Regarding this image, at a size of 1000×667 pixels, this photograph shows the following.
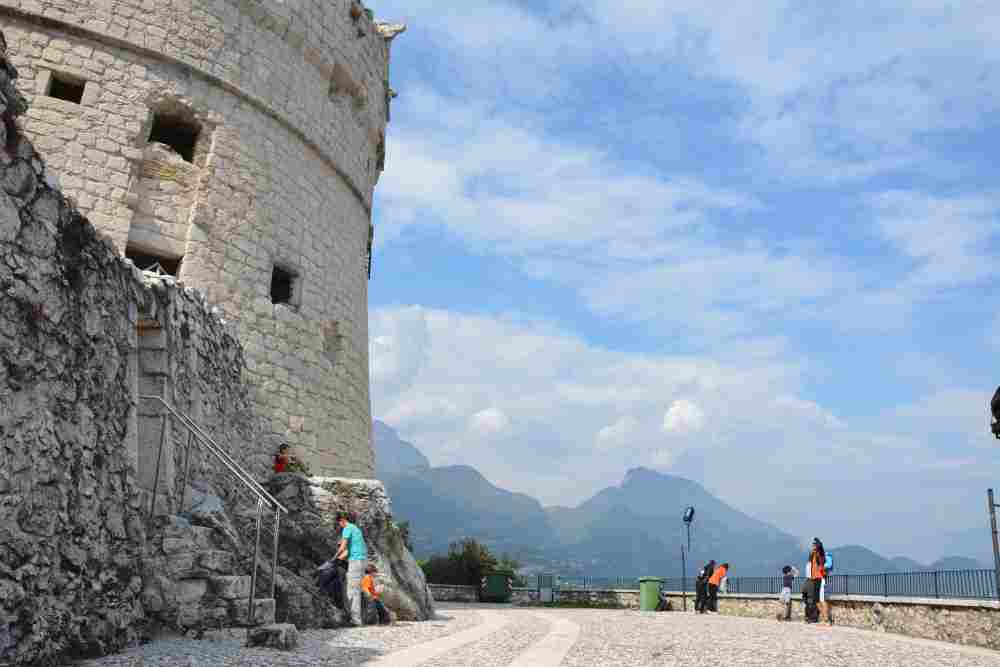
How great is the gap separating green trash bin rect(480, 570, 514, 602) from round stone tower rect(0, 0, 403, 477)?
22.9 ft

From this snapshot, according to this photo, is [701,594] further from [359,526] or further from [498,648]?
[498,648]

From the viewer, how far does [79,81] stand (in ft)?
46.0

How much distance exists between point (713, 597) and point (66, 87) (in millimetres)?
16471

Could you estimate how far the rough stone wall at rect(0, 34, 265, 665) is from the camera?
522 centimetres

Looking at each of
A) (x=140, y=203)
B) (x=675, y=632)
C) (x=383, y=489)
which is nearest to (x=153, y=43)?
(x=140, y=203)

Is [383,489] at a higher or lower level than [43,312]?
lower

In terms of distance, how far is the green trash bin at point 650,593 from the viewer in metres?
19.5

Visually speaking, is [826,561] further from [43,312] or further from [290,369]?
[43,312]

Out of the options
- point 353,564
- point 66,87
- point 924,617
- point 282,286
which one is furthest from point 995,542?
point 66,87

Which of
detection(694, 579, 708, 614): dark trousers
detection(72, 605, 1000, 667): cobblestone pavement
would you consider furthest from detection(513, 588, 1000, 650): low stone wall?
detection(694, 579, 708, 614): dark trousers

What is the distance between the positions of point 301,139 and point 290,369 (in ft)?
16.8

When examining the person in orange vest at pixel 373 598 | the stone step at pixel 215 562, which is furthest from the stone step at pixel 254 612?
the person in orange vest at pixel 373 598

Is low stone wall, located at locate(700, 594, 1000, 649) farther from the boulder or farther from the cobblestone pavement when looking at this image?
the boulder

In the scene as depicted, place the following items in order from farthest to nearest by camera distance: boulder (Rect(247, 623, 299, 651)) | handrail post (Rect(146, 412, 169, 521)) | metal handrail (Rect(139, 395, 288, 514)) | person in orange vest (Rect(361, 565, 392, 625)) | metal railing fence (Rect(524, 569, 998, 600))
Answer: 1. metal railing fence (Rect(524, 569, 998, 600))
2. person in orange vest (Rect(361, 565, 392, 625))
3. metal handrail (Rect(139, 395, 288, 514))
4. handrail post (Rect(146, 412, 169, 521))
5. boulder (Rect(247, 623, 299, 651))
